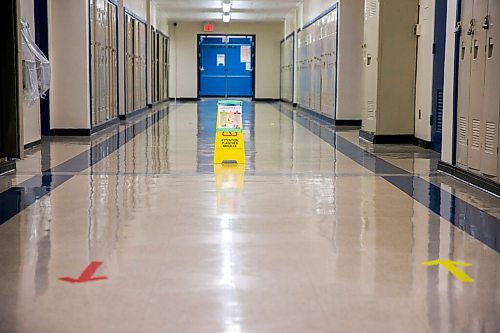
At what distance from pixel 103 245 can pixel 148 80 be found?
16.4 metres

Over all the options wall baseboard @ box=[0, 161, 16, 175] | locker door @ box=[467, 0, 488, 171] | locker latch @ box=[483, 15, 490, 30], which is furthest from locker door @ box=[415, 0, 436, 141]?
wall baseboard @ box=[0, 161, 16, 175]

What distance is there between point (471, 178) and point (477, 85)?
2.65 feet

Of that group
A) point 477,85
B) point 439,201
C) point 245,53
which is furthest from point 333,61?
point 245,53

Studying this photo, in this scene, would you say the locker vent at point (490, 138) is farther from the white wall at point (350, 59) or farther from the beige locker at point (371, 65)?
the white wall at point (350, 59)

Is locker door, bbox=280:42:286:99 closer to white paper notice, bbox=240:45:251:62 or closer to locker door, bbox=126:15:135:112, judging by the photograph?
white paper notice, bbox=240:45:251:62

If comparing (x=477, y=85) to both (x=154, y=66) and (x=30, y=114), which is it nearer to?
(x=30, y=114)

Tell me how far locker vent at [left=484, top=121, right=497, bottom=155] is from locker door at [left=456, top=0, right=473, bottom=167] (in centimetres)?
46

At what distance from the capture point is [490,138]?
238 inches

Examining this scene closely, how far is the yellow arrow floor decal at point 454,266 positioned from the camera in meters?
3.46

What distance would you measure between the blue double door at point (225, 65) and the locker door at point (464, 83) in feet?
77.9

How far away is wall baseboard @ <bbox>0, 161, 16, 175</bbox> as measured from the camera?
6.78 metres

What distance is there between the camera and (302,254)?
12.6 ft

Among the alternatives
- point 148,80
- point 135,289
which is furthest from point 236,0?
point 135,289

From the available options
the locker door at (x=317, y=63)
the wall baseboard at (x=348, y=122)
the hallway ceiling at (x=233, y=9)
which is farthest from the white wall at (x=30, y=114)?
the hallway ceiling at (x=233, y=9)
